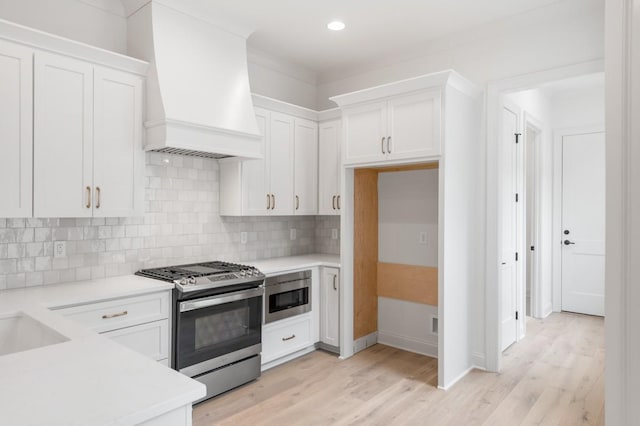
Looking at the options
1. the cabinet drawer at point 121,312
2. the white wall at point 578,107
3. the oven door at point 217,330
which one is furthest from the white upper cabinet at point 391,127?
the white wall at point 578,107

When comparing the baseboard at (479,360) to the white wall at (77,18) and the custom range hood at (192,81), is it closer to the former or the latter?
the custom range hood at (192,81)

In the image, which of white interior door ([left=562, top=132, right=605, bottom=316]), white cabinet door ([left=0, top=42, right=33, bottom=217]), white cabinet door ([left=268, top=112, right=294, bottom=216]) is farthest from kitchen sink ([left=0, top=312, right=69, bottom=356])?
white interior door ([left=562, top=132, right=605, bottom=316])

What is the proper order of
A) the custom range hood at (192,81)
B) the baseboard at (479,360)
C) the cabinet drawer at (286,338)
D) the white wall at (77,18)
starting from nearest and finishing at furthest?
the white wall at (77,18)
the custom range hood at (192,81)
the cabinet drawer at (286,338)
the baseboard at (479,360)

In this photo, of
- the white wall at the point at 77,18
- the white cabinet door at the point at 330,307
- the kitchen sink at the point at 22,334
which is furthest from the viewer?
the white cabinet door at the point at 330,307

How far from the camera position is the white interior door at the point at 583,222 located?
5336 mm

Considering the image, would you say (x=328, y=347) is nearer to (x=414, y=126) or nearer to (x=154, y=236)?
(x=154, y=236)

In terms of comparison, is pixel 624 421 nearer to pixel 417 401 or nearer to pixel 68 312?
pixel 417 401

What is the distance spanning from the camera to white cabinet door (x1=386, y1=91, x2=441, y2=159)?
10.9ft

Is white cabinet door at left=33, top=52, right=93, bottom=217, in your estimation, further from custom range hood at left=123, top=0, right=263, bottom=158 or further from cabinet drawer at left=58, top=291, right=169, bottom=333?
cabinet drawer at left=58, top=291, right=169, bottom=333

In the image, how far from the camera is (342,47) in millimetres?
4176

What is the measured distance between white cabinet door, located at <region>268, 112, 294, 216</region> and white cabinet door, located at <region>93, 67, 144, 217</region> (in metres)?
1.31

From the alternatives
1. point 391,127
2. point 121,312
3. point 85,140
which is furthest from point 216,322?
point 391,127

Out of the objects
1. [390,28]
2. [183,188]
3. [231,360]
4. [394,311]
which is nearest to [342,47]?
[390,28]

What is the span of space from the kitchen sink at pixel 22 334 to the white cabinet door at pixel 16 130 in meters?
0.79
